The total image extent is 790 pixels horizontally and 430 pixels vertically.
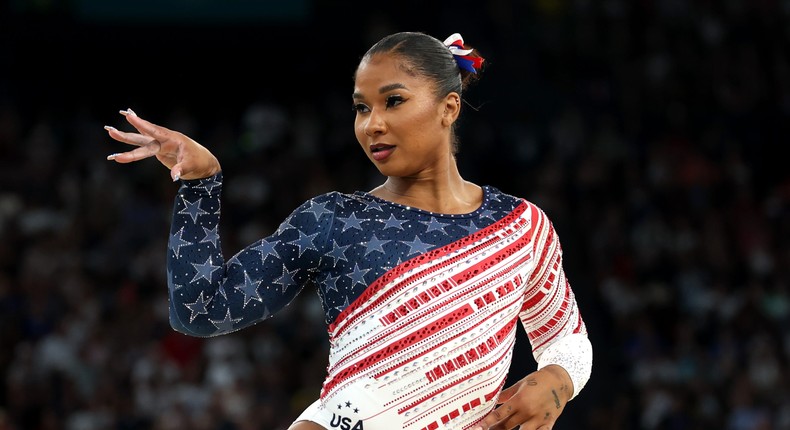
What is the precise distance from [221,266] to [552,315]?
0.84 meters

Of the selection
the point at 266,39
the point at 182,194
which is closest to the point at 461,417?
the point at 182,194

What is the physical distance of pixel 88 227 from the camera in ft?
28.5

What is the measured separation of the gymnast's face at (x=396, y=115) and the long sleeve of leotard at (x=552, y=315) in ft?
1.13

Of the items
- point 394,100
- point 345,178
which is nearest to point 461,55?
point 394,100

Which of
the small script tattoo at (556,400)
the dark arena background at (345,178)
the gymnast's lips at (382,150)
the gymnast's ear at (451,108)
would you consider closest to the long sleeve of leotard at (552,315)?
the small script tattoo at (556,400)

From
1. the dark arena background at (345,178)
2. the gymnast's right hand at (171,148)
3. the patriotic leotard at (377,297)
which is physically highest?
the gymnast's right hand at (171,148)

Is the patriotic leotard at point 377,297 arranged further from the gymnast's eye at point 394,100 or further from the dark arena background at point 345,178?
the dark arena background at point 345,178

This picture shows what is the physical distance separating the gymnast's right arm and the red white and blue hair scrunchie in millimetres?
574

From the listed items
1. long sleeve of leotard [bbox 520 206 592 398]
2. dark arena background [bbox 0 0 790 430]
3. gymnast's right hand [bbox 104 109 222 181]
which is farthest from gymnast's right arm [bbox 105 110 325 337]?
dark arena background [bbox 0 0 790 430]

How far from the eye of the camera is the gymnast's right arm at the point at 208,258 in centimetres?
213

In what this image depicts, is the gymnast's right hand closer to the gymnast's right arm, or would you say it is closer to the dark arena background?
the gymnast's right arm

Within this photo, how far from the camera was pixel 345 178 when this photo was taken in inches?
366

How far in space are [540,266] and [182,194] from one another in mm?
853

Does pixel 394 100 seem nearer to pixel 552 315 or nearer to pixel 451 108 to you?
pixel 451 108
